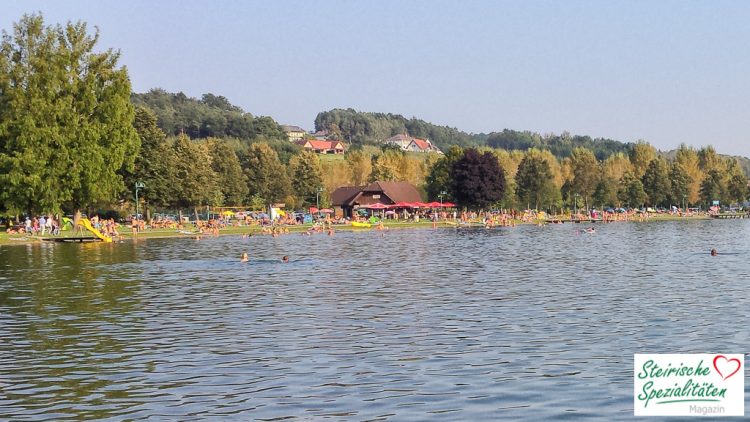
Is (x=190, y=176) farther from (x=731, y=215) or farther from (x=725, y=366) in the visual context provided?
(x=731, y=215)

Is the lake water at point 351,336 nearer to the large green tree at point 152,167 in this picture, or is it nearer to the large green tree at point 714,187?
the large green tree at point 152,167

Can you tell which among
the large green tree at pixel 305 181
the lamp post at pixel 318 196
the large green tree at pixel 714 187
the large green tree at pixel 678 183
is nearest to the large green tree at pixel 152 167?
the lamp post at pixel 318 196

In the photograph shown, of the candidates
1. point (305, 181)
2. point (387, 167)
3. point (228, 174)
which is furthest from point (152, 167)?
point (387, 167)

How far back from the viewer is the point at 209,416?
15.3 m

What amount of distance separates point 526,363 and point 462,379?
2139 mm

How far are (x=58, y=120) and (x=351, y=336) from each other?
2463 inches

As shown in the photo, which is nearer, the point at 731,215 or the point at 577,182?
the point at 577,182

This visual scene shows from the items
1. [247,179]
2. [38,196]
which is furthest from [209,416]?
[247,179]

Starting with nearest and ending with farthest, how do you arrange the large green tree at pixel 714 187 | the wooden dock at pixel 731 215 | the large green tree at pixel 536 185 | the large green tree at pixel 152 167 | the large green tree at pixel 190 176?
Answer: the large green tree at pixel 152 167 < the large green tree at pixel 190 176 < the large green tree at pixel 536 185 < the wooden dock at pixel 731 215 < the large green tree at pixel 714 187

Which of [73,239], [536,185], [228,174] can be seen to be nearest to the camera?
[73,239]

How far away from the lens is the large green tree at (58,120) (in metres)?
75.6

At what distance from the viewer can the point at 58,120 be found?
259 feet

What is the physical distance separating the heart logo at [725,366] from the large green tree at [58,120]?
67752mm

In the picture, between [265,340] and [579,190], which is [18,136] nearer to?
[265,340]
